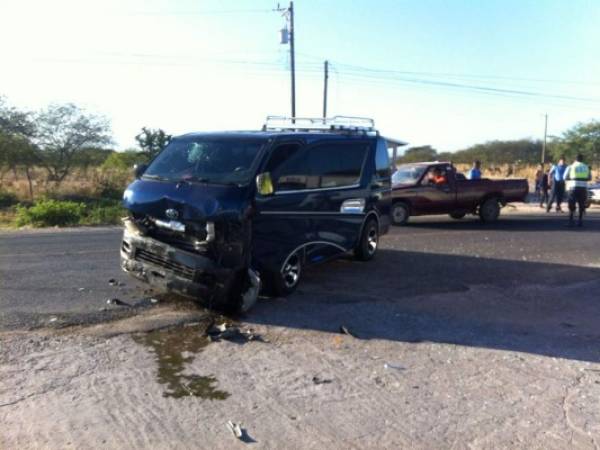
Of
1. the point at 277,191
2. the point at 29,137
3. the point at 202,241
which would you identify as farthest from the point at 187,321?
A: the point at 29,137

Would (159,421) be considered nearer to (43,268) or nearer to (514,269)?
(43,268)

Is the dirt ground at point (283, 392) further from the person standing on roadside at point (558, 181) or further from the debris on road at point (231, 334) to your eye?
the person standing on roadside at point (558, 181)

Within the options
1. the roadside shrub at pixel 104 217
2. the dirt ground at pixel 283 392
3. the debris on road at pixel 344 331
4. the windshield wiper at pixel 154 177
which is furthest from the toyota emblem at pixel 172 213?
the roadside shrub at pixel 104 217

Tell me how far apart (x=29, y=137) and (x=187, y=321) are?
30059 millimetres

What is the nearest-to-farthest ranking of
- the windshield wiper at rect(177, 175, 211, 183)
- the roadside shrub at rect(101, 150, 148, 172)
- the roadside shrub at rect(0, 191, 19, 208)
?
the windshield wiper at rect(177, 175, 211, 183)
the roadside shrub at rect(0, 191, 19, 208)
the roadside shrub at rect(101, 150, 148, 172)

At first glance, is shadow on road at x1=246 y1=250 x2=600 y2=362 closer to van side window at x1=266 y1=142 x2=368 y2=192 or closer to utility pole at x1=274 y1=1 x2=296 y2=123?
van side window at x1=266 y1=142 x2=368 y2=192

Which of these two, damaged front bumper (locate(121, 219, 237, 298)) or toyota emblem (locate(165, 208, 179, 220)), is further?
toyota emblem (locate(165, 208, 179, 220))

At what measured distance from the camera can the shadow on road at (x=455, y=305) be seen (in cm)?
569

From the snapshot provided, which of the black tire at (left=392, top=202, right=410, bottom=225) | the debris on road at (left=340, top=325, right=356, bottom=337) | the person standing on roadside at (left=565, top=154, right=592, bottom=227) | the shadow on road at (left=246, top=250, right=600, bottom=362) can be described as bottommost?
the shadow on road at (left=246, top=250, right=600, bottom=362)

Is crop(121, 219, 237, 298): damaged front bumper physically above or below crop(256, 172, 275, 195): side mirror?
below

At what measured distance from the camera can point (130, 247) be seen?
6.36 meters

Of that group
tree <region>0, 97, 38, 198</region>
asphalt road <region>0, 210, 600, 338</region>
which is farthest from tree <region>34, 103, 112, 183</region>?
asphalt road <region>0, 210, 600, 338</region>

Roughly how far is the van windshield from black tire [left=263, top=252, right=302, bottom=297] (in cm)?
113

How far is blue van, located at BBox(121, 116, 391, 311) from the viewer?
230 inches
